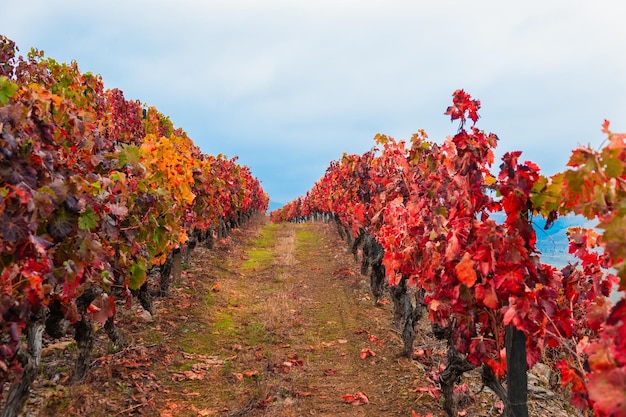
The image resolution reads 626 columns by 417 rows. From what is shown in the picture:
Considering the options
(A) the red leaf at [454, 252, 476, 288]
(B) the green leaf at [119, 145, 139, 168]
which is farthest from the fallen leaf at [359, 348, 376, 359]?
(B) the green leaf at [119, 145, 139, 168]

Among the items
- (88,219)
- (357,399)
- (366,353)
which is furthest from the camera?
(366,353)

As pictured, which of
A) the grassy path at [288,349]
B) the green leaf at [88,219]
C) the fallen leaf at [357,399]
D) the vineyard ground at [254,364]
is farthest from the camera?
the fallen leaf at [357,399]

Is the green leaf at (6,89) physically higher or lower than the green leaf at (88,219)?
higher

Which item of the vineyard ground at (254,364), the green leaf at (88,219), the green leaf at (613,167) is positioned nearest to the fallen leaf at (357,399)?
the vineyard ground at (254,364)

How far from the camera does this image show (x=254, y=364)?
8.03 m

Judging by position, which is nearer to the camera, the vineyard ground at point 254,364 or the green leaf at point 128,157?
the green leaf at point 128,157

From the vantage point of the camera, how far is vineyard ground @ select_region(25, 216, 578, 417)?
6312 millimetres

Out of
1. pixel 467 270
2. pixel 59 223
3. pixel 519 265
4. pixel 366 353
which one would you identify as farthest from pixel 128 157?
pixel 366 353

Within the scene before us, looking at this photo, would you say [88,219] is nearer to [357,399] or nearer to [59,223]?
[59,223]

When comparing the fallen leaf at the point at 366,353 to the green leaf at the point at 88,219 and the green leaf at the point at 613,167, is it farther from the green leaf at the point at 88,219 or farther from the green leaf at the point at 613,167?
the green leaf at the point at 613,167

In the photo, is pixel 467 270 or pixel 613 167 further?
pixel 467 270

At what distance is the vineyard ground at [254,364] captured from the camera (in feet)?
20.7

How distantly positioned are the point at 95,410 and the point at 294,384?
305 cm

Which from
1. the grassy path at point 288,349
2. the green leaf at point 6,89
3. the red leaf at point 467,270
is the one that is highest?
the green leaf at point 6,89
